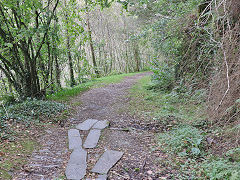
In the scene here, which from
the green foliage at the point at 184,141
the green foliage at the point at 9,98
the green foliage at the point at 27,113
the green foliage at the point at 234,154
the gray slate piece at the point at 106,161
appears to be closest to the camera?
the green foliage at the point at 234,154

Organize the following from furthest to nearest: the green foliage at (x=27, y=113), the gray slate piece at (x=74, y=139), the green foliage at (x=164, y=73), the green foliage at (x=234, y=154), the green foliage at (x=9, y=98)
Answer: the green foliage at (x=164, y=73), the green foliage at (x=9, y=98), the green foliage at (x=27, y=113), the gray slate piece at (x=74, y=139), the green foliage at (x=234, y=154)

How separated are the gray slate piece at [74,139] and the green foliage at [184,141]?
5.25 feet

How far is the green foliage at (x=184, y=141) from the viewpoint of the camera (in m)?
3.10

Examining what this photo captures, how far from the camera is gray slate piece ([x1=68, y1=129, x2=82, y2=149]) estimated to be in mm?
3505

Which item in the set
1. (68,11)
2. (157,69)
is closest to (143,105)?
(157,69)

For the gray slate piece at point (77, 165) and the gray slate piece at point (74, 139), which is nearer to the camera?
the gray slate piece at point (77, 165)

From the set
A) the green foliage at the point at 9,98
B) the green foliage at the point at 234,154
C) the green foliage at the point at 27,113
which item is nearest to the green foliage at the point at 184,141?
the green foliage at the point at 234,154

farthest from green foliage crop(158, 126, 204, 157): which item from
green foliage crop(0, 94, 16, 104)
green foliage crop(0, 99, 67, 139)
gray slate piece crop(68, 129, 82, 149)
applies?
green foliage crop(0, 94, 16, 104)

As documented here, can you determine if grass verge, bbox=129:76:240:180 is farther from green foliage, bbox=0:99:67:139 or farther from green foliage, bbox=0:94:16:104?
green foliage, bbox=0:94:16:104

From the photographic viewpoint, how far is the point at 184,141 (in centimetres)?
332

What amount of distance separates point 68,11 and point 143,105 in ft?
15.8

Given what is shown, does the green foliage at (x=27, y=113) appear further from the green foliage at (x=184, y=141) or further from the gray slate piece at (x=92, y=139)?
the green foliage at (x=184, y=141)

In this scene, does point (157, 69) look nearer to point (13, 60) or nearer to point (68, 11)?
point (68, 11)

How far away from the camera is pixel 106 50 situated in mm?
17656
